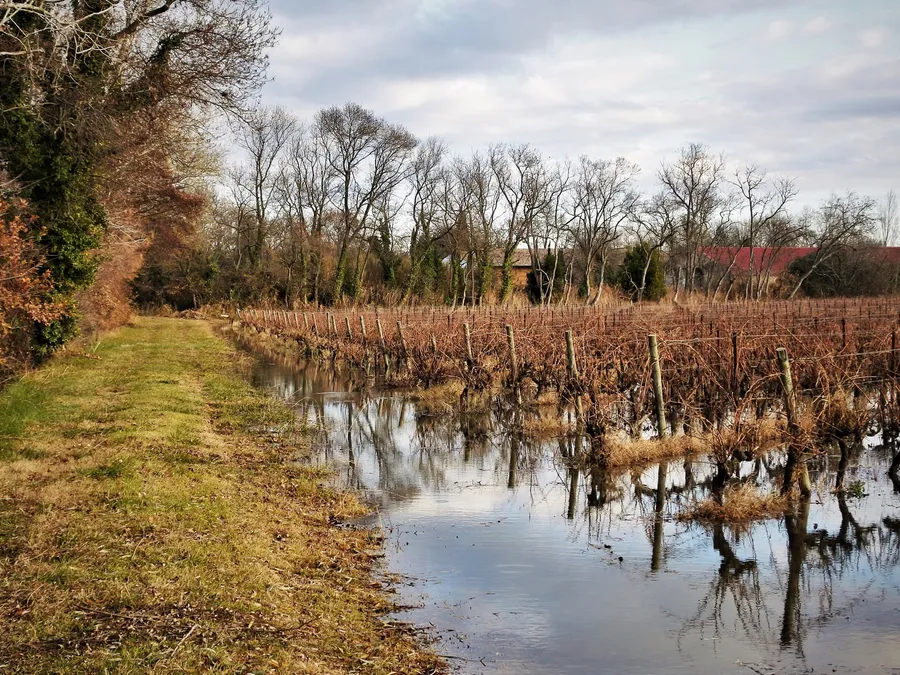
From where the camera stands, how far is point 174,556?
659 cm

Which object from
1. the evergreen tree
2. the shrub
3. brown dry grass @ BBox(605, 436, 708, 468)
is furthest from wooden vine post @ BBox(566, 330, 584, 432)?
the evergreen tree

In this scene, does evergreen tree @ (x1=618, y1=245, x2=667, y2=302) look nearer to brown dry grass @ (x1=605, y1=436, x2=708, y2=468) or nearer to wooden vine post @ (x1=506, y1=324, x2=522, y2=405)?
wooden vine post @ (x1=506, y1=324, x2=522, y2=405)

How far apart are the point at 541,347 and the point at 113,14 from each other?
1140 centimetres

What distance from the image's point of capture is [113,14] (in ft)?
57.9

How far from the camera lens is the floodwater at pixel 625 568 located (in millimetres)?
5801

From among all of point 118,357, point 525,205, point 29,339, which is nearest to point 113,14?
point 29,339

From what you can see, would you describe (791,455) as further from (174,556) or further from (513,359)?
(513,359)

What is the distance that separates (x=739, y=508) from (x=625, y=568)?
2.06m

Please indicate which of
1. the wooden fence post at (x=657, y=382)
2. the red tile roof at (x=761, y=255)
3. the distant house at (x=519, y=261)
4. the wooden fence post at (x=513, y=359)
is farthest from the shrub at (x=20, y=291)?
the red tile roof at (x=761, y=255)

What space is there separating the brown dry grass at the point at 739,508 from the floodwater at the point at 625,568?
0.19 m

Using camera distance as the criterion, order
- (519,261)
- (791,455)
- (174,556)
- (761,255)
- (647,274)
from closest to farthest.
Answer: (174,556) < (791,455) < (647,274) < (761,255) < (519,261)

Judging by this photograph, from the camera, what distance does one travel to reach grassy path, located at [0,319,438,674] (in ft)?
16.3

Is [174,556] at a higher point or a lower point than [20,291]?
lower

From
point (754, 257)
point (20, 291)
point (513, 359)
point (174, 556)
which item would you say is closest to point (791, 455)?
point (174, 556)
